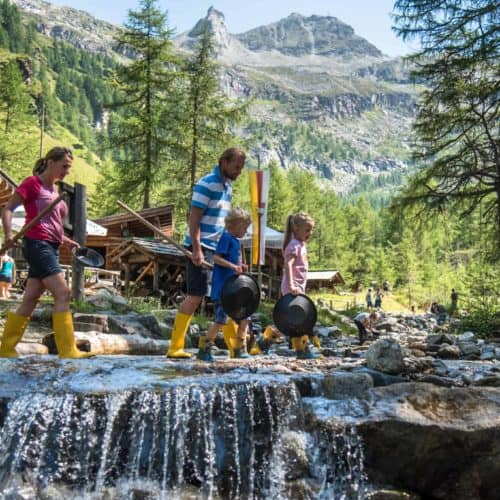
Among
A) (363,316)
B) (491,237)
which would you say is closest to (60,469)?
(363,316)

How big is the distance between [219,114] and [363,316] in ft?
53.9

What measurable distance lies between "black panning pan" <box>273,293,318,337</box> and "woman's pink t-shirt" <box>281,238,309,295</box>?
0.39 m

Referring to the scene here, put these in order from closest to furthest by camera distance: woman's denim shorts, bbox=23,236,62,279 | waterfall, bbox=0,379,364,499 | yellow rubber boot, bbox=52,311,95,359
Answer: waterfall, bbox=0,379,364,499 → woman's denim shorts, bbox=23,236,62,279 → yellow rubber boot, bbox=52,311,95,359

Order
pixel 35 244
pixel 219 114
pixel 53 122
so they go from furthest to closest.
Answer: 1. pixel 53 122
2. pixel 219 114
3. pixel 35 244

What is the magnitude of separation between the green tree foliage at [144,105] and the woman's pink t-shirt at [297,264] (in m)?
20.3

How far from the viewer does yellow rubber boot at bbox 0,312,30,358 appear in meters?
5.16

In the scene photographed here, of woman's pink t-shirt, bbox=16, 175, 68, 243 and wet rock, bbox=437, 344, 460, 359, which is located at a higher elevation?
woman's pink t-shirt, bbox=16, 175, 68, 243

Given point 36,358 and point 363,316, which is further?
point 363,316

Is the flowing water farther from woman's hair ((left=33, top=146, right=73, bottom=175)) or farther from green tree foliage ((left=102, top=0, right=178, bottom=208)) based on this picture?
green tree foliage ((left=102, top=0, right=178, bottom=208))

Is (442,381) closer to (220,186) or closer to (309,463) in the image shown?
(309,463)

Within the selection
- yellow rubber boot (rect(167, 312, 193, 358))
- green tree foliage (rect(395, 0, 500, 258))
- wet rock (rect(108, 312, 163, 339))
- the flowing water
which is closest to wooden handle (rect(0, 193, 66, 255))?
the flowing water

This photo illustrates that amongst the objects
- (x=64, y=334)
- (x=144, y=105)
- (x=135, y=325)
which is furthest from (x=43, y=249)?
(x=144, y=105)

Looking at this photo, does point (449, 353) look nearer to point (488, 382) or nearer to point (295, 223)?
point (488, 382)

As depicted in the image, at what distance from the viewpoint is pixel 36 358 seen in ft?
17.5
